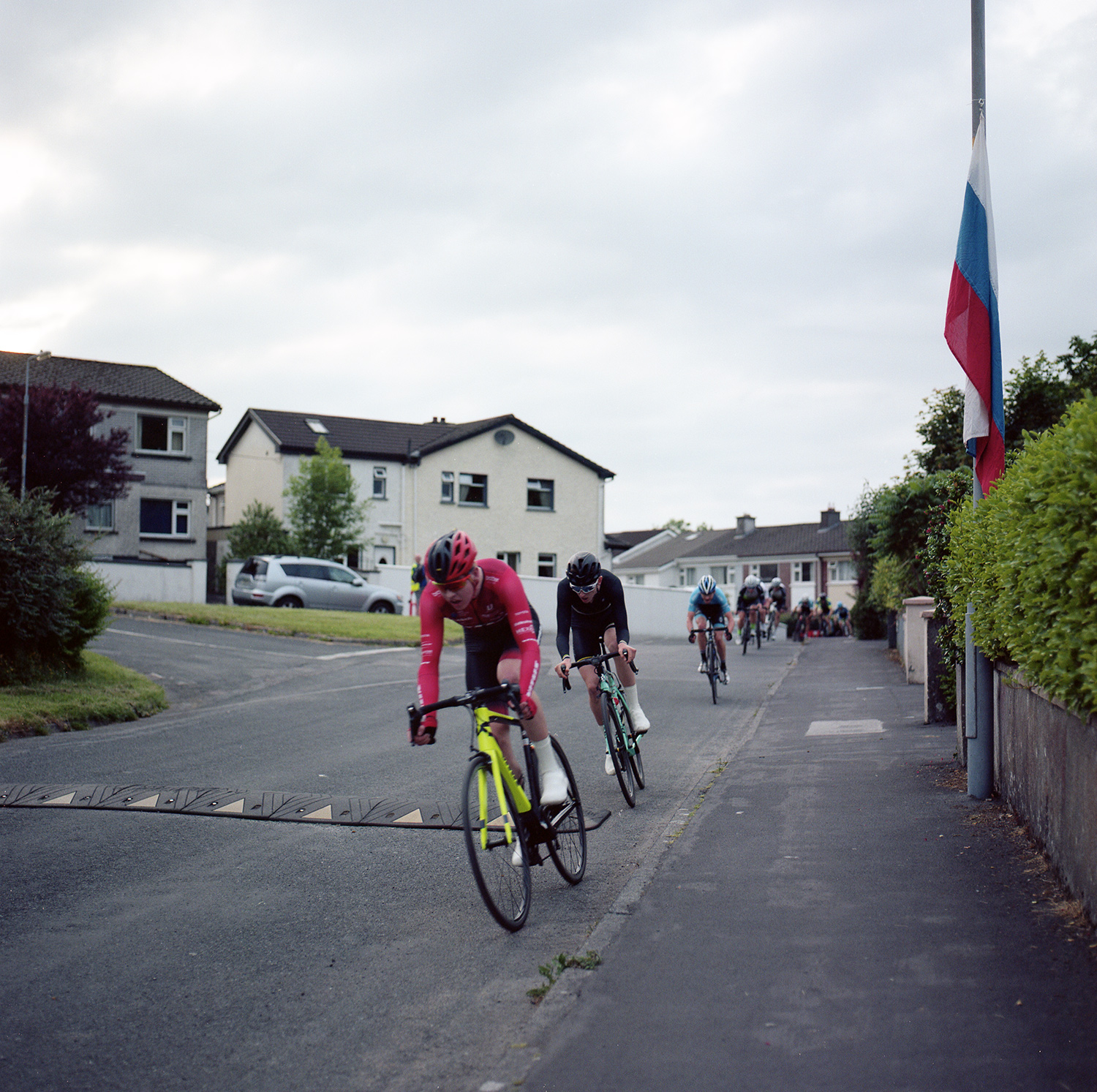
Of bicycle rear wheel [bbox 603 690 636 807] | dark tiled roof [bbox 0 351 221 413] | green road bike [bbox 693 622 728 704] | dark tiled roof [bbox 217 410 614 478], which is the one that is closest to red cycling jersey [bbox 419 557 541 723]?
bicycle rear wheel [bbox 603 690 636 807]

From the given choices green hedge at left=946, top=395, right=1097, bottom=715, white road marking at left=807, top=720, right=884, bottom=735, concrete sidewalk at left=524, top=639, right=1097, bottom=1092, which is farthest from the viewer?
white road marking at left=807, top=720, right=884, bottom=735

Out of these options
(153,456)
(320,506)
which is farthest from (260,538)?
(153,456)

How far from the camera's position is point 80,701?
13406mm

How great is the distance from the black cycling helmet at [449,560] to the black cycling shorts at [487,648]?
79 centimetres

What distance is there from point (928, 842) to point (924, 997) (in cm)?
257

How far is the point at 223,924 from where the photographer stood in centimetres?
546

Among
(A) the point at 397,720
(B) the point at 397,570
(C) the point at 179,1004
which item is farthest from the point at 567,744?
(B) the point at 397,570

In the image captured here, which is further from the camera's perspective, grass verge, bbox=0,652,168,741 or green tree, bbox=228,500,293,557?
green tree, bbox=228,500,293,557

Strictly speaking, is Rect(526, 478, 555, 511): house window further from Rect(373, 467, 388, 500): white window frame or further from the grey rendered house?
the grey rendered house

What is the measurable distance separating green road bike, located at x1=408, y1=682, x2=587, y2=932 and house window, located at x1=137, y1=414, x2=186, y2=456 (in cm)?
3827

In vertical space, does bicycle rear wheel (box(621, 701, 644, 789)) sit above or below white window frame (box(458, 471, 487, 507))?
below

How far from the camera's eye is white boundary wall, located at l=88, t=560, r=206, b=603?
113 ft

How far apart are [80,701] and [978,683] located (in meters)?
10.2

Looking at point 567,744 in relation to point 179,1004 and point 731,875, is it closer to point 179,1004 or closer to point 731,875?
point 731,875
